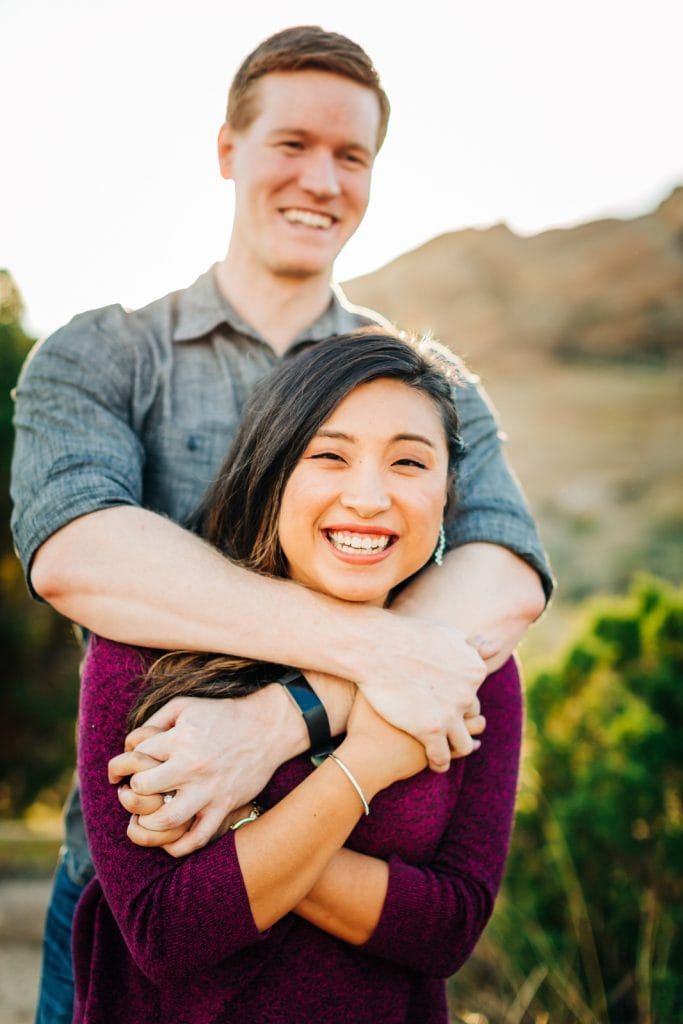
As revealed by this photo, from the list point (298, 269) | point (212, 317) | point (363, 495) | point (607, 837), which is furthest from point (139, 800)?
point (607, 837)

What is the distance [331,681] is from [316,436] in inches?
19.2

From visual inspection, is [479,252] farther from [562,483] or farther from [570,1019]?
[570,1019]

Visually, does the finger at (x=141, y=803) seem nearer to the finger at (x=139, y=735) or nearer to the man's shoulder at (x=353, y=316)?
the finger at (x=139, y=735)

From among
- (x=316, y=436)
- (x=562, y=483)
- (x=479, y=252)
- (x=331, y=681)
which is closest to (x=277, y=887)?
(x=331, y=681)

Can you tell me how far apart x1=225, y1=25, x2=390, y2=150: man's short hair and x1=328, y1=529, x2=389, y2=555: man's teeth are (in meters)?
1.22

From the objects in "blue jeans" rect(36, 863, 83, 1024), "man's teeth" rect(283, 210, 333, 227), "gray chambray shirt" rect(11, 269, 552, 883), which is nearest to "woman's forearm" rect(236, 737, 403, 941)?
"gray chambray shirt" rect(11, 269, 552, 883)

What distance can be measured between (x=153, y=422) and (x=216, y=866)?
1.06m

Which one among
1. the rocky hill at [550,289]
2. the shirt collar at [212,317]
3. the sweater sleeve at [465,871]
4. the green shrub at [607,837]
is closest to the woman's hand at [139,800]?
the sweater sleeve at [465,871]

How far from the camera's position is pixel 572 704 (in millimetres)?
3736

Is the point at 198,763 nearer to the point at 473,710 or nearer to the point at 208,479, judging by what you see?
the point at 473,710

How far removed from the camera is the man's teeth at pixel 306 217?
221 centimetres

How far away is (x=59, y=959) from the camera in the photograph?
6.75 feet

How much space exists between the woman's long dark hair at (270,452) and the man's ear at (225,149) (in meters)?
0.86

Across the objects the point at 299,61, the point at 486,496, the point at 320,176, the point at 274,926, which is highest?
the point at 299,61
